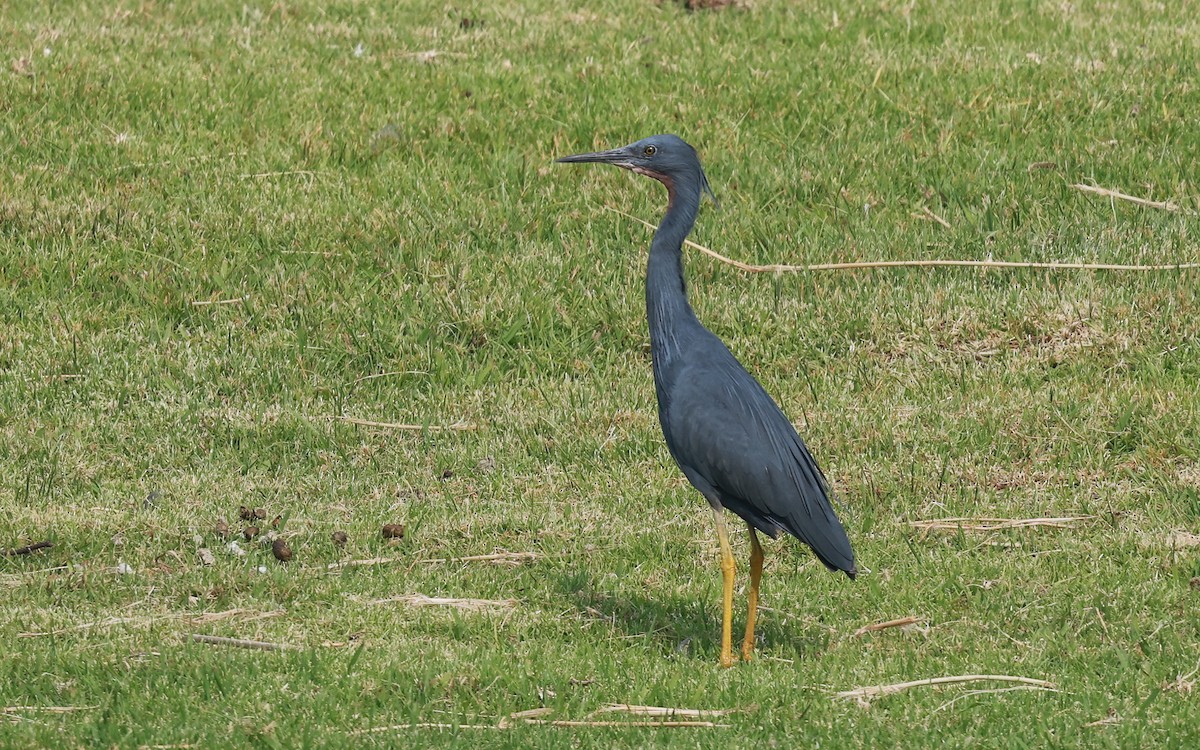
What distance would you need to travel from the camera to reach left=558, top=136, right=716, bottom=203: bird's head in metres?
7.29

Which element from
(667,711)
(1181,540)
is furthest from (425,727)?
(1181,540)

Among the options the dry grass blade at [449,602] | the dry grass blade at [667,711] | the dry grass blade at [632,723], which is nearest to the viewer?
the dry grass blade at [632,723]

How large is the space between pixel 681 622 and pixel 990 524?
1830 millimetres

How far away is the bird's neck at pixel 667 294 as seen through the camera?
7.06 metres

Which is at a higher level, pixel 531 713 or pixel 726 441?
pixel 726 441

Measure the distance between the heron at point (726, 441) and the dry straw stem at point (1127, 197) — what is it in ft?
16.3

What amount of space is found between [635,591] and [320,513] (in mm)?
1840

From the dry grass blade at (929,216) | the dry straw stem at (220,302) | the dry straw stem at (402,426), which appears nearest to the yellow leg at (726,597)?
the dry straw stem at (402,426)

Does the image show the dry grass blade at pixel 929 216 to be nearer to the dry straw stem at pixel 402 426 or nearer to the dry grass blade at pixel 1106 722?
the dry straw stem at pixel 402 426

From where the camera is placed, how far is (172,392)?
9.62 m

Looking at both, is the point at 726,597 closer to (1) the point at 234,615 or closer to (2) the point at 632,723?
(2) the point at 632,723

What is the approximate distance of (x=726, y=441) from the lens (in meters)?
6.73

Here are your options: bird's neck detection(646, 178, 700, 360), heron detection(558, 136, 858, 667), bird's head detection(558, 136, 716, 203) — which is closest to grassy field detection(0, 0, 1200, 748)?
heron detection(558, 136, 858, 667)

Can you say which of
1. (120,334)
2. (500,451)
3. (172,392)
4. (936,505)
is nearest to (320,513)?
(500,451)
